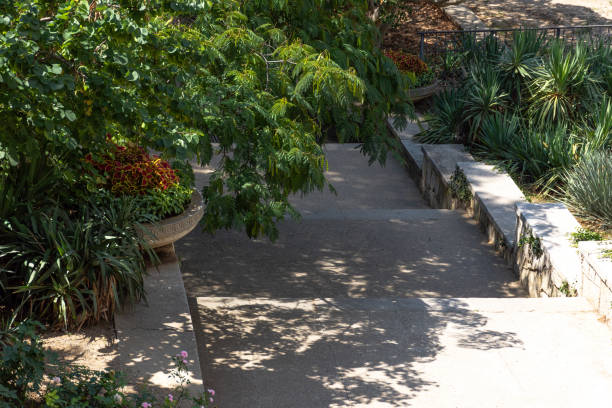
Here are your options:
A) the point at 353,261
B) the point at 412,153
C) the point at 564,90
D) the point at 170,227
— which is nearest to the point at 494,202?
the point at 353,261

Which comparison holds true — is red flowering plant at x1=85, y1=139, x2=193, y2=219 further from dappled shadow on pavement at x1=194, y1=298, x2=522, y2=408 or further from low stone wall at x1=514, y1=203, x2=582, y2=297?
low stone wall at x1=514, y1=203, x2=582, y2=297

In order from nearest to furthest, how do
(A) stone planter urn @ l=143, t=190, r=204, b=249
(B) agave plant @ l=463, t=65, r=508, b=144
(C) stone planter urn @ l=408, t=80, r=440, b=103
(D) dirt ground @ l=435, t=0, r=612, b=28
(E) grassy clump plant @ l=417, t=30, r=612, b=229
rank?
(A) stone planter urn @ l=143, t=190, r=204, b=249 < (E) grassy clump plant @ l=417, t=30, r=612, b=229 < (B) agave plant @ l=463, t=65, r=508, b=144 < (C) stone planter urn @ l=408, t=80, r=440, b=103 < (D) dirt ground @ l=435, t=0, r=612, b=28

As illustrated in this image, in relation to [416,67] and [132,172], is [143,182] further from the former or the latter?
[416,67]

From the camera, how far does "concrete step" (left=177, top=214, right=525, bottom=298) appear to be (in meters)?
8.07

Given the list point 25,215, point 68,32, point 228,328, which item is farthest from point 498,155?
point 68,32

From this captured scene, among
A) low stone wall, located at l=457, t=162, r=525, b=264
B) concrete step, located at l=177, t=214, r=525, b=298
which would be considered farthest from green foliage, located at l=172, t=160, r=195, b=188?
low stone wall, located at l=457, t=162, r=525, b=264

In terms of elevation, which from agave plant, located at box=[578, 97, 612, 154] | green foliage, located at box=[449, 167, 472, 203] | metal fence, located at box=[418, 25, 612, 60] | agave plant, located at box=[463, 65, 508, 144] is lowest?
green foliage, located at box=[449, 167, 472, 203]

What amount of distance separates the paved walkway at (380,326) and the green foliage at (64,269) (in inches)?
34.7

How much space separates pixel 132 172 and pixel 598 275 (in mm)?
4052

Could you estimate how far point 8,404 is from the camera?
3963mm

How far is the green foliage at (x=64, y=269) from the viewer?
5234 millimetres

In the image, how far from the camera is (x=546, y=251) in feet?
25.4

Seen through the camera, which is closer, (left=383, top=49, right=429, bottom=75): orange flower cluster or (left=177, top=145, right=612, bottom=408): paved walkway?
(left=177, top=145, right=612, bottom=408): paved walkway

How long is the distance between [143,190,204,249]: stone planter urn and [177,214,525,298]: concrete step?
145 cm
